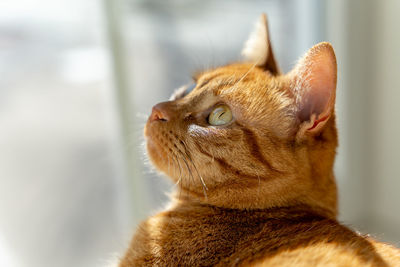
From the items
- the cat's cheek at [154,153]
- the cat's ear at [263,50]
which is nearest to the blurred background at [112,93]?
the cat's ear at [263,50]

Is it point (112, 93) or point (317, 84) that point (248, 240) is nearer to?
point (317, 84)

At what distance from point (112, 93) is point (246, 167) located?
884mm

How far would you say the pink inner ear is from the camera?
31.6 inches

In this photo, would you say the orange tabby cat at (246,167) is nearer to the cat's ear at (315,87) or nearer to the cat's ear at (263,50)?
the cat's ear at (315,87)

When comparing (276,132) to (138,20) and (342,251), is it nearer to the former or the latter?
(342,251)

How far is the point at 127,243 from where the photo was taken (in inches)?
39.4

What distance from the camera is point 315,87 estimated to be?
2.81ft

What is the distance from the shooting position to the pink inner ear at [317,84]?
0.80 m

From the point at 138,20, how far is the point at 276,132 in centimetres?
98

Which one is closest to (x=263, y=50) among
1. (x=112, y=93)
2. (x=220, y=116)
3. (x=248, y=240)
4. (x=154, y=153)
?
(x=220, y=116)

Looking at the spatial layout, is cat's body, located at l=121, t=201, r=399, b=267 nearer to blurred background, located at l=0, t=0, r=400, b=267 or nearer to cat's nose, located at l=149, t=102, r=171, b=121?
cat's nose, located at l=149, t=102, r=171, b=121

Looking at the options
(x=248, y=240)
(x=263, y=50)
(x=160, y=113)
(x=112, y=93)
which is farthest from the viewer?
(x=112, y=93)

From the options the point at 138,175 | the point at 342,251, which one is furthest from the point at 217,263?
the point at 138,175

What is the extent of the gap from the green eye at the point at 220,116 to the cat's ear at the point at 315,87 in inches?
6.0
